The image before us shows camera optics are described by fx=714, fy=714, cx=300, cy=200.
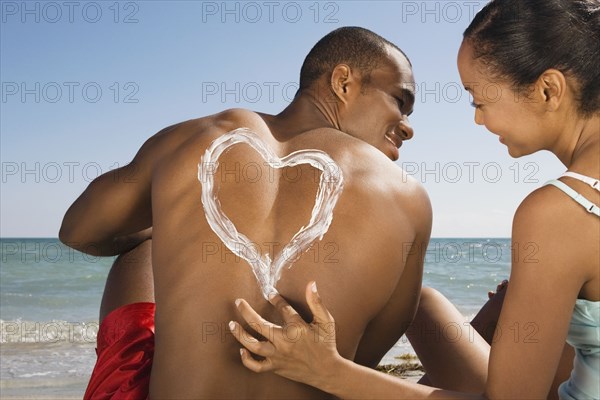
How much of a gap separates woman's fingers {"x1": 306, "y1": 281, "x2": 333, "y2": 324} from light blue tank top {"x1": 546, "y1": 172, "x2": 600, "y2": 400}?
1.93 feet

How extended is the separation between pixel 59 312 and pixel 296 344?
1024cm

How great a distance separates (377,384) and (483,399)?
0.25 m

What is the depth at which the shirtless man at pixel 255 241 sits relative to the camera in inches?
73.8

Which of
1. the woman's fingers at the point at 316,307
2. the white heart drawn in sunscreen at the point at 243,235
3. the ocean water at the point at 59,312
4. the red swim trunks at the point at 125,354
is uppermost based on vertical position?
the white heart drawn in sunscreen at the point at 243,235

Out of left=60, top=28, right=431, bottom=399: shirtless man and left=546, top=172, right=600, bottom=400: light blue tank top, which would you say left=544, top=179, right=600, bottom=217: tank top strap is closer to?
→ left=546, top=172, right=600, bottom=400: light blue tank top

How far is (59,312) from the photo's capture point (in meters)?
11.2

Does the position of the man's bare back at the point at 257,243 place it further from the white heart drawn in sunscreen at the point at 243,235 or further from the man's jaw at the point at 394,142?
the man's jaw at the point at 394,142

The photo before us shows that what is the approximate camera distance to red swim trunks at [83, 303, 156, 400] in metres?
2.12

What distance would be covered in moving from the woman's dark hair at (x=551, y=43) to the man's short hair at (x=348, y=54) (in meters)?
1.02

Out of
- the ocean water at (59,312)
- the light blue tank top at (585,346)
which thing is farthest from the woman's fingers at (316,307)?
the ocean water at (59,312)

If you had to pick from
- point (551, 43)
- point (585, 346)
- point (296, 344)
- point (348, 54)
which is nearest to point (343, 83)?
point (348, 54)

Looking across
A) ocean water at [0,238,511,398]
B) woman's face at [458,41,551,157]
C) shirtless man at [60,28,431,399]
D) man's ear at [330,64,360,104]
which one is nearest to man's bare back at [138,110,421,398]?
shirtless man at [60,28,431,399]

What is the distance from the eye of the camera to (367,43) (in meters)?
2.76

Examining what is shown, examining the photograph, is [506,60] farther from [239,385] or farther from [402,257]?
[239,385]
